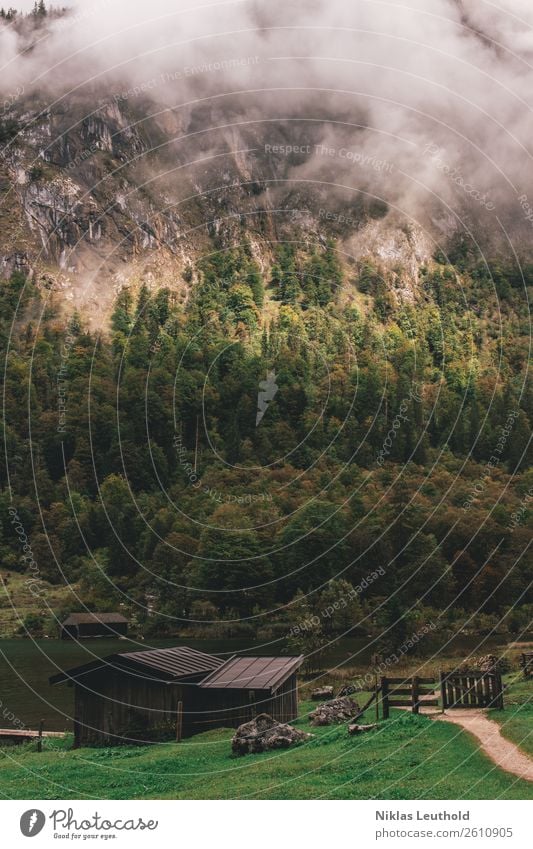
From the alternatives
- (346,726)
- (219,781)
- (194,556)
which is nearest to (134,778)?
(219,781)

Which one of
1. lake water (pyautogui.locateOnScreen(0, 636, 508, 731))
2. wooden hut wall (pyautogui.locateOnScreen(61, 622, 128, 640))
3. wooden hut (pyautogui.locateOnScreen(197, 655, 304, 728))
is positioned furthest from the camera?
wooden hut wall (pyautogui.locateOnScreen(61, 622, 128, 640))

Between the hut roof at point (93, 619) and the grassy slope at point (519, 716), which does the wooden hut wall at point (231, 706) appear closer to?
the grassy slope at point (519, 716)

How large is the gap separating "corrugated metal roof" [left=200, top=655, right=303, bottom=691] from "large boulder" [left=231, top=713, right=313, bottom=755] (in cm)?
307

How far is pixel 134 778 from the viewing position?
26297mm

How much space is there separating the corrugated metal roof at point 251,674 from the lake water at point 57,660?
8963 millimetres

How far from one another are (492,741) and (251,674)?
11595 millimetres

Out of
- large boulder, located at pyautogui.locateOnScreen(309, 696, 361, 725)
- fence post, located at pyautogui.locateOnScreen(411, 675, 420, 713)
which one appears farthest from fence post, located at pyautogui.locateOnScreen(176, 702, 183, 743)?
fence post, located at pyautogui.locateOnScreen(411, 675, 420, 713)

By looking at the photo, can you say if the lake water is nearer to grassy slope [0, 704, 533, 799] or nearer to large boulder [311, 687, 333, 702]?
large boulder [311, 687, 333, 702]

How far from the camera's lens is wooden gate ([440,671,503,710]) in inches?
1185

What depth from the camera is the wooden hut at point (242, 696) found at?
1286 inches

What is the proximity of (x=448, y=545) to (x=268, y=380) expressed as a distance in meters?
80.9

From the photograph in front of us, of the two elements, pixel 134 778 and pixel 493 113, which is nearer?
pixel 134 778

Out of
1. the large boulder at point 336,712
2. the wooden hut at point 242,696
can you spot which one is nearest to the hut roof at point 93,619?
the wooden hut at point 242,696
